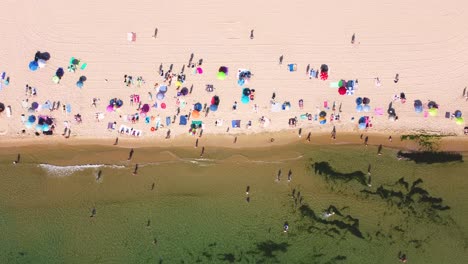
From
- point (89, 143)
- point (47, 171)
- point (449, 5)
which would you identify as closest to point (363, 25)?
point (449, 5)

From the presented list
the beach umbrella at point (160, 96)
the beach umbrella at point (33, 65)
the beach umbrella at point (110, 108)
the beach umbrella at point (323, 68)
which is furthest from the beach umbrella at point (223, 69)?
the beach umbrella at point (33, 65)

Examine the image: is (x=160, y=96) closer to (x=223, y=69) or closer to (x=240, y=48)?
(x=223, y=69)

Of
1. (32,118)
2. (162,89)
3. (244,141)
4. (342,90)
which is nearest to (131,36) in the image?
(162,89)

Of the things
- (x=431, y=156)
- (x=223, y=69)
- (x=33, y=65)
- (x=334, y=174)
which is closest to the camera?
(x=33, y=65)

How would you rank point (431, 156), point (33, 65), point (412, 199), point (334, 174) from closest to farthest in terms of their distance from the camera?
point (33, 65), point (412, 199), point (334, 174), point (431, 156)

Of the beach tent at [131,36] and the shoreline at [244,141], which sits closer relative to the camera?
the beach tent at [131,36]

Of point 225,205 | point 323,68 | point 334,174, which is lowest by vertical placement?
point 225,205

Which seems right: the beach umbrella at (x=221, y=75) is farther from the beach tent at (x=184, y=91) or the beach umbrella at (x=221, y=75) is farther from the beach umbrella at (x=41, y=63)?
the beach umbrella at (x=41, y=63)
